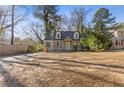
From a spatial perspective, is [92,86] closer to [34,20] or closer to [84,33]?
[84,33]

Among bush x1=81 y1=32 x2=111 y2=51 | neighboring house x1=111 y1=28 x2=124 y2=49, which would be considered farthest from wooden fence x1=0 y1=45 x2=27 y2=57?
neighboring house x1=111 y1=28 x2=124 y2=49

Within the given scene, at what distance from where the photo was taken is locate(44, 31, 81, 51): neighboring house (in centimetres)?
356

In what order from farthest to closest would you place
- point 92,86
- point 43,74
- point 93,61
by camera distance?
1. point 93,61
2. point 43,74
3. point 92,86

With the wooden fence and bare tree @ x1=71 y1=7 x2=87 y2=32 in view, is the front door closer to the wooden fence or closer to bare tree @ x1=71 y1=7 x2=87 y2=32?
bare tree @ x1=71 y1=7 x2=87 y2=32

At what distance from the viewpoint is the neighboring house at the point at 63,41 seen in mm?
3564

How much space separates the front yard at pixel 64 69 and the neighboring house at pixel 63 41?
0.11 metres

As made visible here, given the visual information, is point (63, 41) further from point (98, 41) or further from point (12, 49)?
point (12, 49)

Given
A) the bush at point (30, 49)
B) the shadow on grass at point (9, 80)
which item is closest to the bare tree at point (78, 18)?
the bush at point (30, 49)

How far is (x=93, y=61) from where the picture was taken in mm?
3473

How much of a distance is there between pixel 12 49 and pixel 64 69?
0.95 meters
